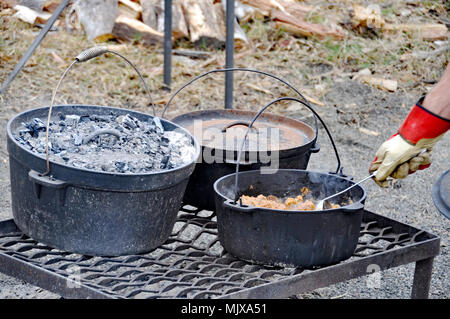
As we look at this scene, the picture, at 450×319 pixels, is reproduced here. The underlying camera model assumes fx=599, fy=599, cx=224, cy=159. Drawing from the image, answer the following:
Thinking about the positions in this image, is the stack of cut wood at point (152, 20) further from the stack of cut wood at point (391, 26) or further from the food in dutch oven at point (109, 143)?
the food in dutch oven at point (109, 143)

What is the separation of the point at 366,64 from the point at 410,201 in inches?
83.4

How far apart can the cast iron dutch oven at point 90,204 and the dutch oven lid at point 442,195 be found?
93cm

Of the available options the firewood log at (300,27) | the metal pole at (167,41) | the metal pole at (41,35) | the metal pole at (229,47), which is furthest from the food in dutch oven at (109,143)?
the firewood log at (300,27)

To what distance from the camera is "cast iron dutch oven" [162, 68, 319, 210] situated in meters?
2.49

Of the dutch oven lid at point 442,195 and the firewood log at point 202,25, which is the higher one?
the firewood log at point 202,25

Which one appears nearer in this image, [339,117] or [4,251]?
[4,251]

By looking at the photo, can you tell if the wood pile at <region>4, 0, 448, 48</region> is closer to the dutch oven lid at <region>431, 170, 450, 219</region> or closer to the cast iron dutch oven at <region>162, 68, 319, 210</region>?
the cast iron dutch oven at <region>162, 68, 319, 210</region>

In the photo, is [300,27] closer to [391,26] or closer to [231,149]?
[391,26]

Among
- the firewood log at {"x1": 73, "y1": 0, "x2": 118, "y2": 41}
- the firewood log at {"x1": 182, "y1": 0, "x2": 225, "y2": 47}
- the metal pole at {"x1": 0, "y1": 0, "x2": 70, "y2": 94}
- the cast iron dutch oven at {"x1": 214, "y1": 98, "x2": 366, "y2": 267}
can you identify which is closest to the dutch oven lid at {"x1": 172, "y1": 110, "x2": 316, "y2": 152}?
the cast iron dutch oven at {"x1": 214, "y1": 98, "x2": 366, "y2": 267}

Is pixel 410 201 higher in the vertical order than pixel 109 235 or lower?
lower

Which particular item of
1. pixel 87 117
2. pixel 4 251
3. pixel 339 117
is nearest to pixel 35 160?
pixel 4 251

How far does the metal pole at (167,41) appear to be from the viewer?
477 cm
